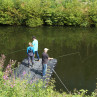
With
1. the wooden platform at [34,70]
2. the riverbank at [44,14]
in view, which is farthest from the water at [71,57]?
the riverbank at [44,14]

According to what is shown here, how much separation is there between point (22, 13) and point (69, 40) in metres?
14.8

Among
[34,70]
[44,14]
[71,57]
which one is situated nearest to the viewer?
[34,70]

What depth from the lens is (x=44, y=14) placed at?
31.2 metres

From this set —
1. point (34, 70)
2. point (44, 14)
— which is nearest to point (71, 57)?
point (34, 70)

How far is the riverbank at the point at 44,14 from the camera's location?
30141 millimetres

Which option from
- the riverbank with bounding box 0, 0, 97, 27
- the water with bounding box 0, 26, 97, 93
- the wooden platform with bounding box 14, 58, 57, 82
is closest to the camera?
the wooden platform with bounding box 14, 58, 57, 82

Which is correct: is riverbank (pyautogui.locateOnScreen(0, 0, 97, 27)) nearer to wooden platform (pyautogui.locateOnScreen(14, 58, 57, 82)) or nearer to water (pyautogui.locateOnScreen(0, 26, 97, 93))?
water (pyautogui.locateOnScreen(0, 26, 97, 93))

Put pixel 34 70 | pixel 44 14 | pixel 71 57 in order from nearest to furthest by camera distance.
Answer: pixel 34 70, pixel 71 57, pixel 44 14

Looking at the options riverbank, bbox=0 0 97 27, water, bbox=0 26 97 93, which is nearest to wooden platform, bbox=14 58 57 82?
water, bbox=0 26 97 93

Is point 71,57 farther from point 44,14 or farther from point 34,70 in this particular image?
point 44,14

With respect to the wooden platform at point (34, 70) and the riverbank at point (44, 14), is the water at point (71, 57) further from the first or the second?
the riverbank at point (44, 14)

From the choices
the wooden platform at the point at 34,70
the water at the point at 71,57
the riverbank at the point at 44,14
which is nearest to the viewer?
the wooden platform at the point at 34,70

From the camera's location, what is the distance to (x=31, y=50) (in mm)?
9953

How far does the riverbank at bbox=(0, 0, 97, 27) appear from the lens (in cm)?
3014
